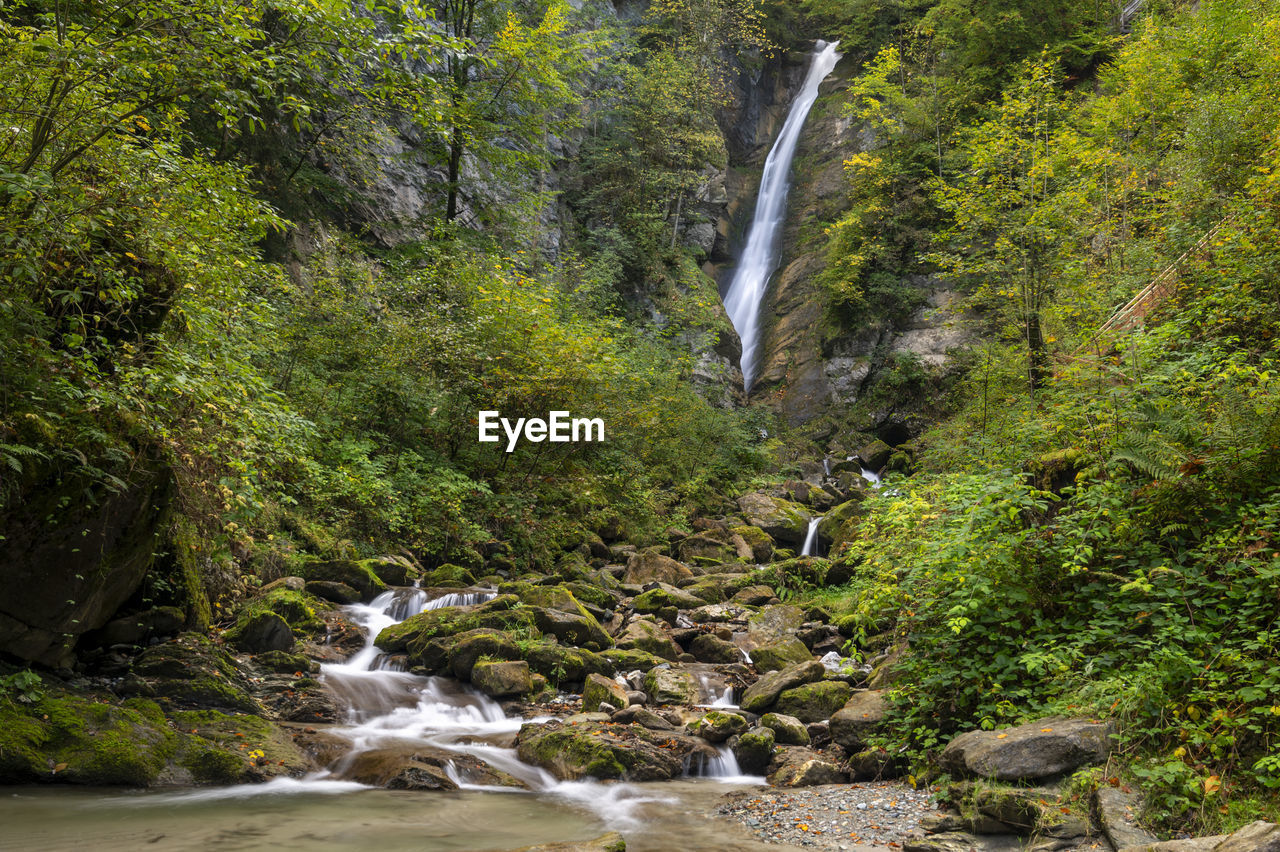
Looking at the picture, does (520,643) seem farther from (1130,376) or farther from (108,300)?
(1130,376)

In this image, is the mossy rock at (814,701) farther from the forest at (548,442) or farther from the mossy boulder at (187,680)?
the mossy boulder at (187,680)

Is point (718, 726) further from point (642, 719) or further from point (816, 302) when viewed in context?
point (816, 302)

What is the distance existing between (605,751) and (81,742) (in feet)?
13.8

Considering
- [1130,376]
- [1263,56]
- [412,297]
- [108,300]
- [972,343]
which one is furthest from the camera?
[972,343]

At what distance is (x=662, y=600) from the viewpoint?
38.1ft

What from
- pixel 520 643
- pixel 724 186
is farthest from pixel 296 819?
pixel 724 186

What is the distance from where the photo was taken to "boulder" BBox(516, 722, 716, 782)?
6.75 m

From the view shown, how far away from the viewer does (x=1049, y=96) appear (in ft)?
42.5

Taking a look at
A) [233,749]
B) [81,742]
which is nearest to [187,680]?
[233,749]

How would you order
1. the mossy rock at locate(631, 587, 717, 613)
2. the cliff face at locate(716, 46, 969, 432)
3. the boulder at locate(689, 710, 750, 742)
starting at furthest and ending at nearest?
the cliff face at locate(716, 46, 969, 432) < the mossy rock at locate(631, 587, 717, 613) < the boulder at locate(689, 710, 750, 742)

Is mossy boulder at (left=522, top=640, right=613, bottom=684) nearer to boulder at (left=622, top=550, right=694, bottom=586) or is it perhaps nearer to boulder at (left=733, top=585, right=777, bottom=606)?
boulder at (left=733, top=585, right=777, bottom=606)

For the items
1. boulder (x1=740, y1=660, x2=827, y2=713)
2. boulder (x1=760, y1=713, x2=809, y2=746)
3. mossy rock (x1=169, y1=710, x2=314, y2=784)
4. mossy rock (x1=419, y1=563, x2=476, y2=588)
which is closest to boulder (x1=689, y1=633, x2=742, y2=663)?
boulder (x1=740, y1=660, x2=827, y2=713)

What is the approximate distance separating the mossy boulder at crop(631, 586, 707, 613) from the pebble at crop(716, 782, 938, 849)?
207 inches

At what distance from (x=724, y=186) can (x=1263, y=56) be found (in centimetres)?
2350
